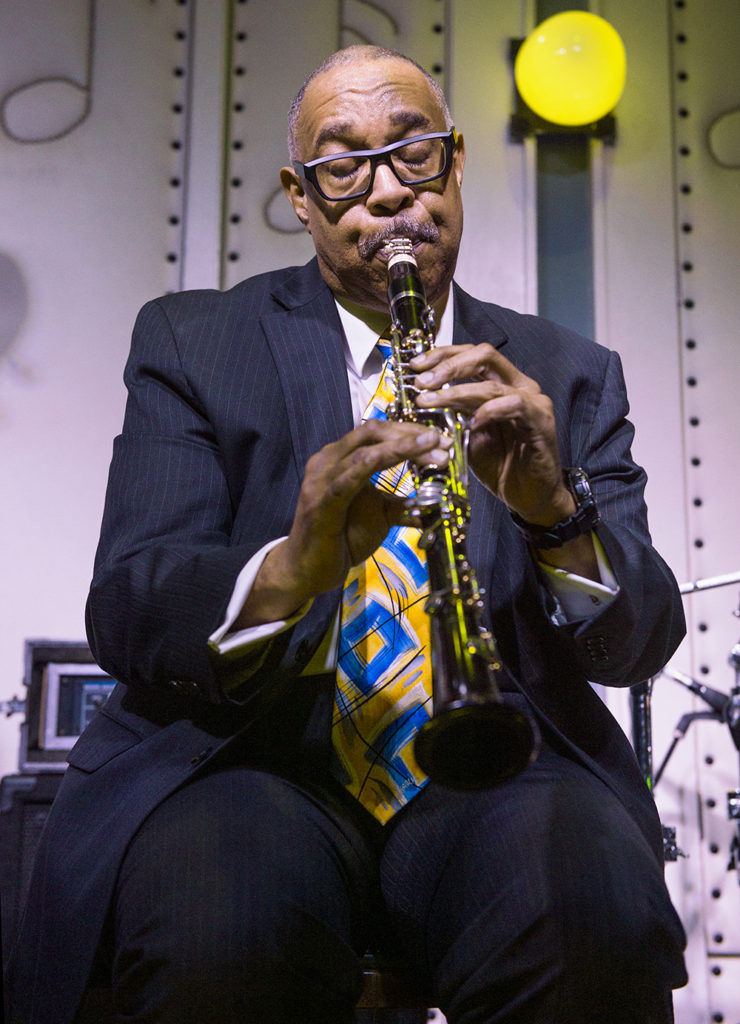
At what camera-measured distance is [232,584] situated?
1.14 metres

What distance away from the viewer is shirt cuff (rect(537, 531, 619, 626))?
1.21 m

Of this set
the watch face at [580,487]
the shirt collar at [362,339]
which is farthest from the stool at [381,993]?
the shirt collar at [362,339]

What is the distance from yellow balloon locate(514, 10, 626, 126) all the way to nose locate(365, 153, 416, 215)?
1.39 meters

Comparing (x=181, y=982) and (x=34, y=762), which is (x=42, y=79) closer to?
(x=34, y=762)

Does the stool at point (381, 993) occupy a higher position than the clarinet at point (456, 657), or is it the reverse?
the clarinet at point (456, 657)

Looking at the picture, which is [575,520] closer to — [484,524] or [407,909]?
[484,524]

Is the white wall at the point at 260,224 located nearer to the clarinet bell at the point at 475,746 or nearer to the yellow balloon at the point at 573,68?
the yellow balloon at the point at 573,68

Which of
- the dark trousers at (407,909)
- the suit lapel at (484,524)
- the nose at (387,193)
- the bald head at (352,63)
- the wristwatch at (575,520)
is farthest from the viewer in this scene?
the bald head at (352,63)

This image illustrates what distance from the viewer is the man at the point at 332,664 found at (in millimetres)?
1010

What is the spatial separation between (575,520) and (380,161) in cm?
60

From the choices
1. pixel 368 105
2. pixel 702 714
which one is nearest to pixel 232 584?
pixel 368 105

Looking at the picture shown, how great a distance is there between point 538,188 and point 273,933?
7.54 ft

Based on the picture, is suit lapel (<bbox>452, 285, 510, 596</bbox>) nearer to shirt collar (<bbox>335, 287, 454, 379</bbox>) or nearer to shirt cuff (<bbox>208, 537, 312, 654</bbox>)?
shirt collar (<bbox>335, 287, 454, 379</bbox>)

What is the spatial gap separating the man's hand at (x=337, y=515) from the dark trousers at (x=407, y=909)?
0.21 m
